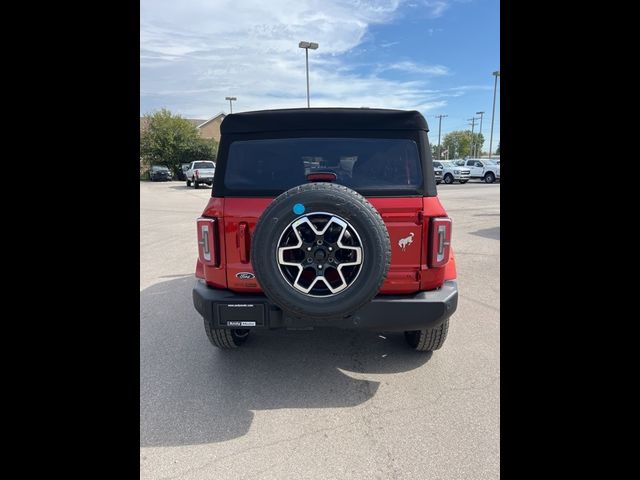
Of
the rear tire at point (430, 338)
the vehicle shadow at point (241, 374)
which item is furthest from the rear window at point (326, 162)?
the vehicle shadow at point (241, 374)

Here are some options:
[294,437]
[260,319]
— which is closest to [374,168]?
[260,319]

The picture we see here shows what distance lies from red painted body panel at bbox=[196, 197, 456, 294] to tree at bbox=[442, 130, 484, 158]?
90.9 meters

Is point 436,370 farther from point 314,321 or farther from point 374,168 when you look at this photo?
point 374,168

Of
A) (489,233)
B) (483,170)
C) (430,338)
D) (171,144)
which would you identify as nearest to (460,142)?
(483,170)

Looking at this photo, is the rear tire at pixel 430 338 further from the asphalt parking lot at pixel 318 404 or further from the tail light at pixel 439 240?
the tail light at pixel 439 240

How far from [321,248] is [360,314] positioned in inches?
22.0

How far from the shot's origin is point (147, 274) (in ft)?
19.2

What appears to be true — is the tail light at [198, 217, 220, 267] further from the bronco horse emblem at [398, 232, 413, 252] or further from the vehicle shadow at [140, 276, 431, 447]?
the bronco horse emblem at [398, 232, 413, 252]

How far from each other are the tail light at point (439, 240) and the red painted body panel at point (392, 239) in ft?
0.14

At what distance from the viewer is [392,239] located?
2598 mm

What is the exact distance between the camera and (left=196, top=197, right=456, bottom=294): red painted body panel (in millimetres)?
2580

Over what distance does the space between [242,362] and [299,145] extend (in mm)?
1928

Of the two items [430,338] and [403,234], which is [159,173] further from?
[403,234]

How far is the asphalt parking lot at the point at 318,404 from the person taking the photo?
2.13 m
